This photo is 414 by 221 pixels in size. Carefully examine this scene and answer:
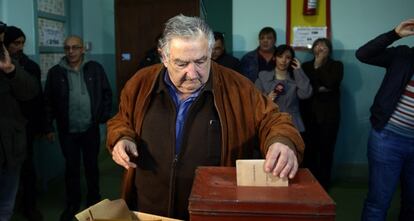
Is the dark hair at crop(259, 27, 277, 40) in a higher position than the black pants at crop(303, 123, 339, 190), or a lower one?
higher

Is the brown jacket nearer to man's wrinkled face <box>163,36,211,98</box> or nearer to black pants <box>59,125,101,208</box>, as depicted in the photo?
man's wrinkled face <box>163,36,211,98</box>

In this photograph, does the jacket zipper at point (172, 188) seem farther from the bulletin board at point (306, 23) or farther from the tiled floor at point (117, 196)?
the bulletin board at point (306, 23)

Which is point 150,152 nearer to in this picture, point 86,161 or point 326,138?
point 86,161

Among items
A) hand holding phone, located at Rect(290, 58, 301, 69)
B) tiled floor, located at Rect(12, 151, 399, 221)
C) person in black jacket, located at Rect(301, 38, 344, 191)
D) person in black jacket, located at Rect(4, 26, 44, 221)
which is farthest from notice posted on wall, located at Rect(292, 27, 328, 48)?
person in black jacket, located at Rect(4, 26, 44, 221)

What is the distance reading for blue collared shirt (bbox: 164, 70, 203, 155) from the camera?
1367 millimetres

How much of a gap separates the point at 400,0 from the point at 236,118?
3185mm

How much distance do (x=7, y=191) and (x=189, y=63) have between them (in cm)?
158

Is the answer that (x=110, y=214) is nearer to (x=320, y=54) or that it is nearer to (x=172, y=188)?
(x=172, y=188)

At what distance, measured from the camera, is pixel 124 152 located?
121 cm

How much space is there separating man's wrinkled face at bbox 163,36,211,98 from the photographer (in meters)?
1.15

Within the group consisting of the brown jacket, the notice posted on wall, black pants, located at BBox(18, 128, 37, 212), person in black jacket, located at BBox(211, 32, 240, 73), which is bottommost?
black pants, located at BBox(18, 128, 37, 212)

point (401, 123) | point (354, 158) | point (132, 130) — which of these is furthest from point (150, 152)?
point (354, 158)

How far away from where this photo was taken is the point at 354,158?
4.19 metres

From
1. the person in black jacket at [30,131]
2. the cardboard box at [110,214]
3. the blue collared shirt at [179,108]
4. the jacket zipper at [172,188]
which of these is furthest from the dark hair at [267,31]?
the cardboard box at [110,214]
